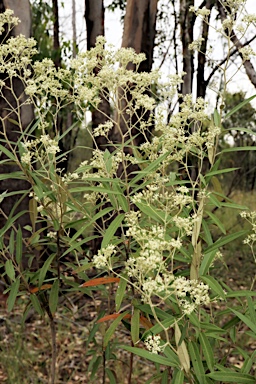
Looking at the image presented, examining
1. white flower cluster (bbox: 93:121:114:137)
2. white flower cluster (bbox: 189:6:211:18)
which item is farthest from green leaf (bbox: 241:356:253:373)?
white flower cluster (bbox: 189:6:211:18)

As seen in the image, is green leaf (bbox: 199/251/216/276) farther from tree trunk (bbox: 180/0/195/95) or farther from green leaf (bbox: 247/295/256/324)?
tree trunk (bbox: 180/0/195/95)

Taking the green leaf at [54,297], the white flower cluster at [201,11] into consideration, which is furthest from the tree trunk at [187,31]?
the green leaf at [54,297]

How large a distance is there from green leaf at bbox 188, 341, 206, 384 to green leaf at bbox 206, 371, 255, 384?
3cm

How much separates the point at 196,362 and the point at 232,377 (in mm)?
98

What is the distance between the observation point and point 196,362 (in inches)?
53.1

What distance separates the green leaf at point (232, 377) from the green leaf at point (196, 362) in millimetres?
31

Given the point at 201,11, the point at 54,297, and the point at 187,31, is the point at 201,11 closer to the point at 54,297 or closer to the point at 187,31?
the point at 54,297

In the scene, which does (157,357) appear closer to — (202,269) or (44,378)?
(202,269)

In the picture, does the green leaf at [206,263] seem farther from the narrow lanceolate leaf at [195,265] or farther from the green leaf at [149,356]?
the green leaf at [149,356]

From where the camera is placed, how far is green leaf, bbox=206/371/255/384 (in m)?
1.31

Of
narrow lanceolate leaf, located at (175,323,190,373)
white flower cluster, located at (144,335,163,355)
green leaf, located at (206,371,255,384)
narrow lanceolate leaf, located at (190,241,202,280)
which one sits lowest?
green leaf, located at (206,371,255,384)

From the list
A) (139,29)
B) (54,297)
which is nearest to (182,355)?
(54,297)

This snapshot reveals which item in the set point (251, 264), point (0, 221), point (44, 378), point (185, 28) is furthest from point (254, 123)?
point (44, 378)

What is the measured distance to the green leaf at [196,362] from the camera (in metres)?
1.33
